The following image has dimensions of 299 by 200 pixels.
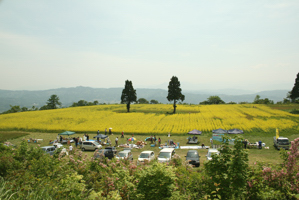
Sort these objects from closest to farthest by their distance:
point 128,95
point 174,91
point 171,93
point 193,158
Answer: point 193,158
point 174,91
point 171,93
point 128,95

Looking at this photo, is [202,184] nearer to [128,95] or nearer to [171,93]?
[171,93]

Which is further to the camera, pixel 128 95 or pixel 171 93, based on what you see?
pixel 128 95

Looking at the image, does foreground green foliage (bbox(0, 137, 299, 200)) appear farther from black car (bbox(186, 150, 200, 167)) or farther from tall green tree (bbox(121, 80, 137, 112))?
tall green tree (bbox(121, 80, 137, 112))

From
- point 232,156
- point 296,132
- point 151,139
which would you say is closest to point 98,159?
point 232,156

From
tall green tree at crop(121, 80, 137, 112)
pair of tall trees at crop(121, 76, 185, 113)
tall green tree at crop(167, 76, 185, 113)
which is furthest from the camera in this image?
tall green tree at crop(121, 80, 137, 112)

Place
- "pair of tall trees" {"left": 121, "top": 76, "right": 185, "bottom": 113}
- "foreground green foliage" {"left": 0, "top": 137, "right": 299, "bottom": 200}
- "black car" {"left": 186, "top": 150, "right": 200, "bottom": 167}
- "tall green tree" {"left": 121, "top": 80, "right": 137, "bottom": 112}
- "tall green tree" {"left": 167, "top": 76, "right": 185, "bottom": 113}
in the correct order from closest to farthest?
1. "foreground green foliage" {"left": 0, "top": 137, "right": 299, "bottom": 200}
2. "black car" {"left": 186, "top": 150, "right": 200, "bottom": 167}
3. "tall green tree" {"left": 167, "top": 76, "right": 185, "bottom": 113}
4. "pair of tall trees" {"left": 121, "top": 76, "right": 185, "bottom": 113}
5. "tall green tree" {"left": 121, "top": 80, "right": 137, "bottom": 112}

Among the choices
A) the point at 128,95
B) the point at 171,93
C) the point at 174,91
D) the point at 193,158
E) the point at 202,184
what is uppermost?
the point at 174,91

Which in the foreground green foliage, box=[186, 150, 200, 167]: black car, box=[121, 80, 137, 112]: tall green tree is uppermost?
box=[121, 80, 137, 112]: tall green tree

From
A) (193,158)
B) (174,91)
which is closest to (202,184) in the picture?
(193,158)

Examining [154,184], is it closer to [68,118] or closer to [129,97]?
[68,118]

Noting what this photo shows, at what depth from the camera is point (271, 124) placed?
42406 millimetres

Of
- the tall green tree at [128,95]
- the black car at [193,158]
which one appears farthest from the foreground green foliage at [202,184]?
the tall green tree at [128,95]

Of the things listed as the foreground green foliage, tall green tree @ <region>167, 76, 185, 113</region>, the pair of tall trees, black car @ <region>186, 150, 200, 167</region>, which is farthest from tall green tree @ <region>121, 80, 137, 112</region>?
the foreground green foliage

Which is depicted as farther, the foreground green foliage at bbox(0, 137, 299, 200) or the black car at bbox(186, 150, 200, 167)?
the black car at bbox(186, 150, 200, 167)
